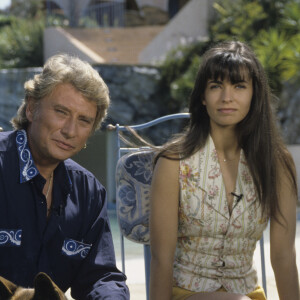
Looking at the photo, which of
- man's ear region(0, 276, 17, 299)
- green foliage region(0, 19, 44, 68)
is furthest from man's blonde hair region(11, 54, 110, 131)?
green foliage region(0, 19, 44, 68)

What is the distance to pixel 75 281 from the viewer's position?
2.71 m

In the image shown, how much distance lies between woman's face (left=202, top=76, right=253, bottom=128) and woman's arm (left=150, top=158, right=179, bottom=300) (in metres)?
0.29

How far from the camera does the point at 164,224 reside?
2883mm

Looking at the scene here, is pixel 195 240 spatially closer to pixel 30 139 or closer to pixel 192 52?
pixel 30 139

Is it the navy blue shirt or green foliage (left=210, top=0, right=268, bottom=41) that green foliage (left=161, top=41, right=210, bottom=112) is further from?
the navy blue shirt

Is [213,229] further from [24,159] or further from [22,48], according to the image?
[22,48]

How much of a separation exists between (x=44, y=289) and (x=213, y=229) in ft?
3.83

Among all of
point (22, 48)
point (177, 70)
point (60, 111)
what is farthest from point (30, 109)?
point (22, 48)

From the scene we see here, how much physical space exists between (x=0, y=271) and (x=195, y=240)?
34.5 inches

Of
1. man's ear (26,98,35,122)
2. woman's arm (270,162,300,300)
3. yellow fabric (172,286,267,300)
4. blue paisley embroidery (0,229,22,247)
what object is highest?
man's ear (26,98,35,122)

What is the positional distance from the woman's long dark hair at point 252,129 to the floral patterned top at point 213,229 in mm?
60

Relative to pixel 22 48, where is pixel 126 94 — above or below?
below

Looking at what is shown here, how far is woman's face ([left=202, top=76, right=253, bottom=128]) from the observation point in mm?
2881

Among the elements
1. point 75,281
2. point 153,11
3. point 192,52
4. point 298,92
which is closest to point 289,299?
point 75,281
